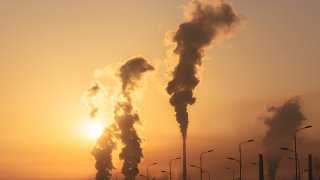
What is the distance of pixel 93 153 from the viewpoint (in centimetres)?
16400

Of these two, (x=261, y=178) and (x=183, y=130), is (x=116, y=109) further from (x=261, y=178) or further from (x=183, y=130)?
(x=261, y=178)

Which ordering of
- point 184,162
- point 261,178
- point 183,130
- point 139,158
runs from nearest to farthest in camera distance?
point 261,178 → point 183,130 → point 184,162 → point 139,158

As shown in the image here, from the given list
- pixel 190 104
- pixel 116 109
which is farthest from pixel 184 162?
pixel 116 109

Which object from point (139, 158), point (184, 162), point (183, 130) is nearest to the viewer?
point (183, 130)

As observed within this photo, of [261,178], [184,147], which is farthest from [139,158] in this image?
[261,178]

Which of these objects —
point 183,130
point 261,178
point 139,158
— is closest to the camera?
point 261,178

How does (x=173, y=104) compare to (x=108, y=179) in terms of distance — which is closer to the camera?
(x=173, y=104)

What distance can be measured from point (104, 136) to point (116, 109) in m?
8.82

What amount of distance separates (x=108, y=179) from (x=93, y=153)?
738 centimetres

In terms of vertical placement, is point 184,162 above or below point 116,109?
→ below

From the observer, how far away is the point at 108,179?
16400 cm

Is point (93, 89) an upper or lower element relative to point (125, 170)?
upper

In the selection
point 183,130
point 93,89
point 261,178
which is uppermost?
point 93,89

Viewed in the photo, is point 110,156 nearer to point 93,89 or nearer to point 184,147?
point 93,89
